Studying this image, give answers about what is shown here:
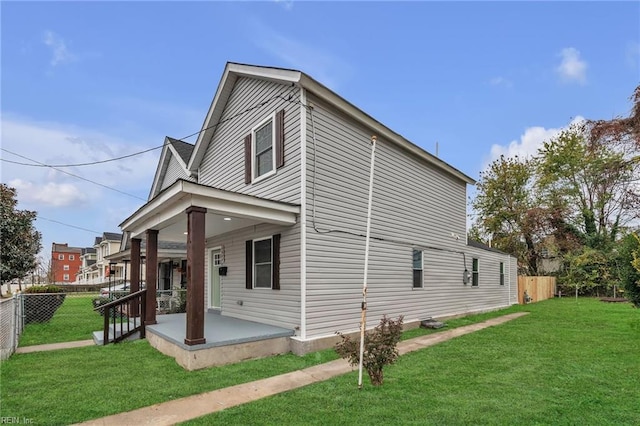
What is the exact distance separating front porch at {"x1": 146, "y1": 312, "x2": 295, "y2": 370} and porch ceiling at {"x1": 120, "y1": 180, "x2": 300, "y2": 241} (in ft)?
7.06

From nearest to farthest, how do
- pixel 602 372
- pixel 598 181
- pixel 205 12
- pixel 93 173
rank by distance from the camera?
pixel 602 372
pixel 205 12
pixel 93 173
pixel 598 181

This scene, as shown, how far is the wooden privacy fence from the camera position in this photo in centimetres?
1933

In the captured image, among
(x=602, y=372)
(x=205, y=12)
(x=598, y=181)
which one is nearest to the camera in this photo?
(x=602, y=372)

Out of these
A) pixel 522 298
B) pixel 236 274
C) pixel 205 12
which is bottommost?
pixel 522 298

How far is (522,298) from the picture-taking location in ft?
63.0

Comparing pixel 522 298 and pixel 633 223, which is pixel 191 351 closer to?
pixel 522 298

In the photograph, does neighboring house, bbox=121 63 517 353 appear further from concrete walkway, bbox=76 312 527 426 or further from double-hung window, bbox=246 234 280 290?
concrete walkway, bbox=76 312 527 426

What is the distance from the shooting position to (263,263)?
8.40 meters

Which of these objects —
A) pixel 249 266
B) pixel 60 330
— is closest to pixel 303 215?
pixel 249 266

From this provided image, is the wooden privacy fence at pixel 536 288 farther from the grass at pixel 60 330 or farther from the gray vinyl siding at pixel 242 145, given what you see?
the grass at pixel 60 330

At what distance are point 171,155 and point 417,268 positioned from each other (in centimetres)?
1007

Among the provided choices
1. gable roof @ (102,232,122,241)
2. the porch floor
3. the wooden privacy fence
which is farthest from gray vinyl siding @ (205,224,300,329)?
gable roof @ (102,232,122,241)

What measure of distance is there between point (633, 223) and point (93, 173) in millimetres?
32910

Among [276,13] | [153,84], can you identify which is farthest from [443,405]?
[153,84]
